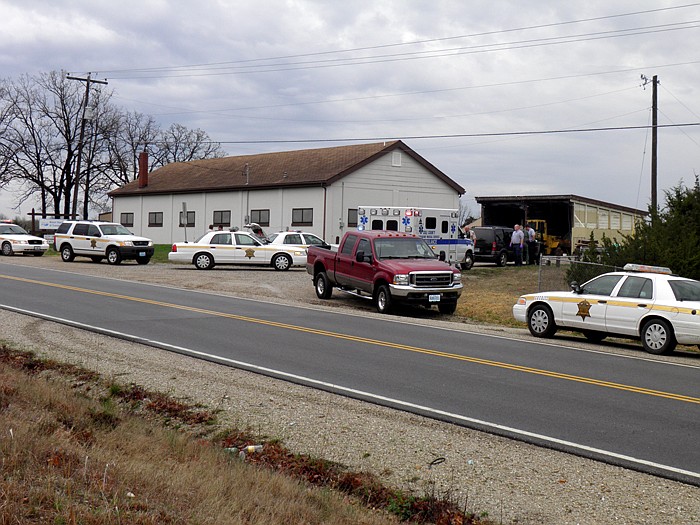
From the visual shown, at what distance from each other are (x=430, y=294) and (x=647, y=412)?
11089mm

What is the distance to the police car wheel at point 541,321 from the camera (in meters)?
16.9

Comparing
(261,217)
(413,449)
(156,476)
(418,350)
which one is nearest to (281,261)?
(261,217)

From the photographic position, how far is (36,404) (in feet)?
27.7

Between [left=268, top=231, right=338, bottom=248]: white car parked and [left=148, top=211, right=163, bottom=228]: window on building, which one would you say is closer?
[left=268, top=231, right=338, bottom=248]: white car parked

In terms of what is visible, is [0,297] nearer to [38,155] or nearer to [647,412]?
[647,412]

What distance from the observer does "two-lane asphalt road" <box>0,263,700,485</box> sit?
8414 mm

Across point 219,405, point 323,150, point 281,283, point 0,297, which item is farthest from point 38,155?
point 219,405

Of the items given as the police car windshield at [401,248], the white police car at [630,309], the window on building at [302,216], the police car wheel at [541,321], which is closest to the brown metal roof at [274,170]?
the window on building at [302,216]

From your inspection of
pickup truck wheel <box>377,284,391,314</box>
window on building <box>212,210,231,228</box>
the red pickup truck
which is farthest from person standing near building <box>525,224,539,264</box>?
pickup truck wheel <box>377,284,391,314</box>

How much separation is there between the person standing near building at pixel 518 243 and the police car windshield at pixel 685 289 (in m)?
22.1

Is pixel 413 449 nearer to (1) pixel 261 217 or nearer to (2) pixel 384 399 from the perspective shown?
(2) pixel 384 399

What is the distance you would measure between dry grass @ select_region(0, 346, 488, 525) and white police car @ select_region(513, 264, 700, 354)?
30.7 ft

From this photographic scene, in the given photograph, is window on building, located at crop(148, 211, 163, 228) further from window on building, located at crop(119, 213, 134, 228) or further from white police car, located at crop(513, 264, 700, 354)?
white police car, located at crop(513, 264, 700, 354)

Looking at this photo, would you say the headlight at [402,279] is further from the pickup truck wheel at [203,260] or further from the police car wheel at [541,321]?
the pickup truck wheel at [203,260]
